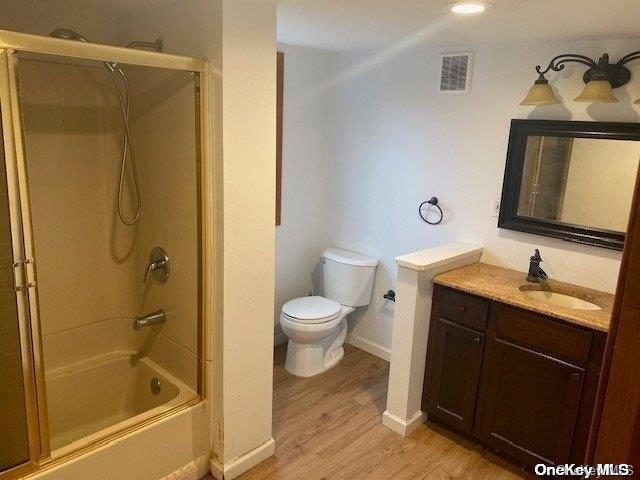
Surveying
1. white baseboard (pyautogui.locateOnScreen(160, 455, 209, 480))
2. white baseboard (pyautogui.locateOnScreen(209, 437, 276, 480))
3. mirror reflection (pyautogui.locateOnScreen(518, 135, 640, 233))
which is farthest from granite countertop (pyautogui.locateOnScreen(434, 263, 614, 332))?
white baseboard (pyautogui.locateOnScreen(160, 455, 209, 480))

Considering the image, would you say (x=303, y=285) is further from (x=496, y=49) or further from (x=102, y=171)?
(x=496, y=49)

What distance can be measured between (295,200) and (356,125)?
0.68m

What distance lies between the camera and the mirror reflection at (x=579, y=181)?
2396mm

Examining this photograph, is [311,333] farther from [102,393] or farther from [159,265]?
[102,393]

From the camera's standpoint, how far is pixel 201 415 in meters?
2.26

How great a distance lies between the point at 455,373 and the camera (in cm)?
260

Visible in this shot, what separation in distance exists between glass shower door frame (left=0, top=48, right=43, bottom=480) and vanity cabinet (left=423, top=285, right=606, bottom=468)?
185 cm

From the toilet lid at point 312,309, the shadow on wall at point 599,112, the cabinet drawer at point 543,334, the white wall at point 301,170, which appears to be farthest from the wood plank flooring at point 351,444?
the shadow on wall at point 599,112

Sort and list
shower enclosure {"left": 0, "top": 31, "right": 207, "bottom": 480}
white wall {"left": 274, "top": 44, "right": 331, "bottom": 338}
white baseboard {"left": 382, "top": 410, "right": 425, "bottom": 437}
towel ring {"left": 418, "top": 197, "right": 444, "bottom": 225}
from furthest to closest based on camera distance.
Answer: white wall {"left": 274, "top": 44, "right": 331, "bottom": 338} < towel ring {"left": 418, "top": 197, "right": 444, "bottom": 225} < white baseboard {"left": 382, "top": 410, "right": 425, "bottom": 437} < shower enclosure {"left": 0, "top": 31, "right": 207, "bottom": 480}

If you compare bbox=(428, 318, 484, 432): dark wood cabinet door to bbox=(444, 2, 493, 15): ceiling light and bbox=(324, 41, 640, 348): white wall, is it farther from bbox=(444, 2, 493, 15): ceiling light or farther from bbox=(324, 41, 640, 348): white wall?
bbox=(444, 2, 493, 15): ceiling light

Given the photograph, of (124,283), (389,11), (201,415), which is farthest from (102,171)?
(389,11)

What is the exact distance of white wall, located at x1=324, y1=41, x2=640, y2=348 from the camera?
2.56 meters

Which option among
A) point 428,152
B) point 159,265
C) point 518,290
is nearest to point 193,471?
point 159,265

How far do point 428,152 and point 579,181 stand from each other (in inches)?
35.4
